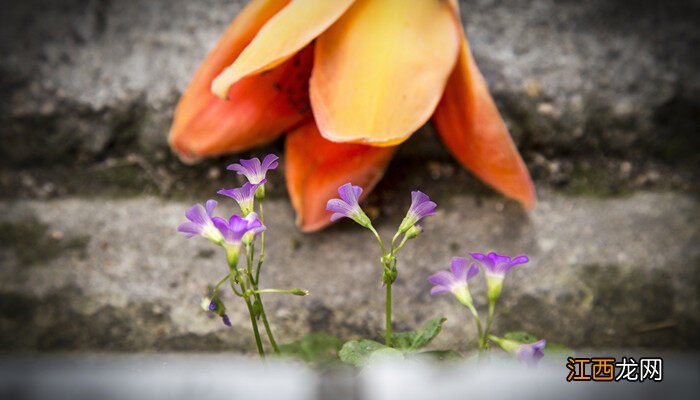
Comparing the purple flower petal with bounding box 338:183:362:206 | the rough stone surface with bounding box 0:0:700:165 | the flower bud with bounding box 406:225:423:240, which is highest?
the rough stone surface with bounding box 0:0:700:165

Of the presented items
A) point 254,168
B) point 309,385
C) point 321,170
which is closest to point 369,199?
point 321,170

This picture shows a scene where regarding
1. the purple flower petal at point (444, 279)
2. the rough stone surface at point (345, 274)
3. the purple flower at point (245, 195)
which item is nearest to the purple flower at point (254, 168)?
the purple flower at point (245, 195)

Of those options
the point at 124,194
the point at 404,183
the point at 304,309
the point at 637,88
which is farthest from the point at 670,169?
the point at 124,194

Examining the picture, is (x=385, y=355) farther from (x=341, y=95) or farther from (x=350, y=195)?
(x=341, y=95)

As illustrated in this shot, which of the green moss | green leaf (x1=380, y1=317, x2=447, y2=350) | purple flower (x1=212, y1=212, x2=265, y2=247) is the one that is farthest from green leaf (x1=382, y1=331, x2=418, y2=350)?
the green moss

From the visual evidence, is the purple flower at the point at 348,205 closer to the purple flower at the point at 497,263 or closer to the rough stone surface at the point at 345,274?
the purple flower at the point at 497,263

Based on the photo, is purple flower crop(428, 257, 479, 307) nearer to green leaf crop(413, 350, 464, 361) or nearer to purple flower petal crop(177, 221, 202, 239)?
green leaf crop(413, 350, 464, 361)
